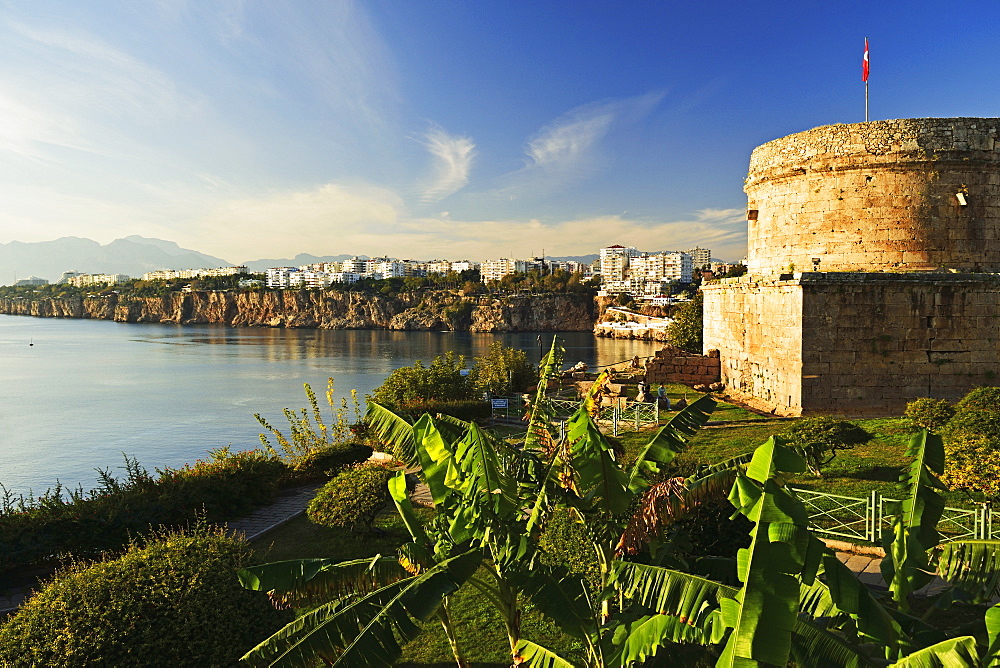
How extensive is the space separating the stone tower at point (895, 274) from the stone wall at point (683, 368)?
5.21 m

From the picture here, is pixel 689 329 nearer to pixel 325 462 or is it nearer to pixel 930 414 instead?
→ pixel 930 414

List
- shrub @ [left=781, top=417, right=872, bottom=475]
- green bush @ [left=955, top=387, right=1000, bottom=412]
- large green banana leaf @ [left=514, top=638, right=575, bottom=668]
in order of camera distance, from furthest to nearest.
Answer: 1. green bush @ [left=955, top=387, right=1000, bottom=412]
2. shrub @ [left=781, top=417, right=872, bottom=475]
3. large green banana leaf @ [left=514, top=638, right=575, bottom=668]

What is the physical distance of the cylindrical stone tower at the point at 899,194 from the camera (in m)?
16.7

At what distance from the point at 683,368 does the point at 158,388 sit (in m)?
40.4

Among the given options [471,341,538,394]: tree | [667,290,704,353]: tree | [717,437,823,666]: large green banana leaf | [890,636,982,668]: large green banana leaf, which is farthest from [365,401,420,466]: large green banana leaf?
[667,290,704,353]: tree

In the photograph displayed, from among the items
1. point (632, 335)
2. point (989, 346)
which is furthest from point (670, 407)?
point (632, 335)

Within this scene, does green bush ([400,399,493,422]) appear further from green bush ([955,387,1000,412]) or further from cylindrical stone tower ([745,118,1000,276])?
green bush ([955,387,1000,412])

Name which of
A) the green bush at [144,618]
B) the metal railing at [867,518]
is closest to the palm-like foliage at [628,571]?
the green bush at [144,618]

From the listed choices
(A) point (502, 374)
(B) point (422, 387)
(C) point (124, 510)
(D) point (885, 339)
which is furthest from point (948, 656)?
(A) point (502, 374)

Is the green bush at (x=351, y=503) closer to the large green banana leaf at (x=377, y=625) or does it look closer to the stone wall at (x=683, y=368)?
the large green banana leaf at (x=377, y=625)

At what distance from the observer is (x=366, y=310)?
127438mm

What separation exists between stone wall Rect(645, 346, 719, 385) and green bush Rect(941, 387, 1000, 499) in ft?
40.8

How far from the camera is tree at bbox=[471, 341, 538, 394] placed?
2695 cm

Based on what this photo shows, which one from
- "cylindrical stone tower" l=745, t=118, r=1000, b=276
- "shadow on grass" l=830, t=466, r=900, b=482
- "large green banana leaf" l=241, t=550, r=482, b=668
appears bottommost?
"shadow on grass" l=830, t=466, r=900, b=482
